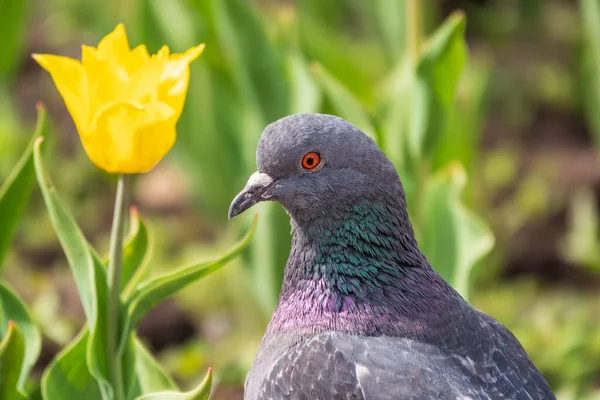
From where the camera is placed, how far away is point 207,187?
13.7 feet

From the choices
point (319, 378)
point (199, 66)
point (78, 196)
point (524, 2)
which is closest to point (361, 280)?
point (319, 378)

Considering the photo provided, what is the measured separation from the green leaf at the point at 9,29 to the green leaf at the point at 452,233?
5.53 ft

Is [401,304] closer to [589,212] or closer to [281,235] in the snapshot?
[281,235]

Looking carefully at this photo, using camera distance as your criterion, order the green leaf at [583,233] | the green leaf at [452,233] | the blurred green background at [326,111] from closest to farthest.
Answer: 1. the green leaf at [452,233]
2. the blurred green background at [326,111]
3. the green leaf at [583,233]

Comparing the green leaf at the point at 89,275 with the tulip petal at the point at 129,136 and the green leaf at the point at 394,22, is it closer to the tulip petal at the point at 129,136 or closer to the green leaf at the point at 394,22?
the tulip petal at the point at 129,136

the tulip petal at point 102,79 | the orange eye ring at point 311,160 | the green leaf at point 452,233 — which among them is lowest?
the tulip petal at point 102,79

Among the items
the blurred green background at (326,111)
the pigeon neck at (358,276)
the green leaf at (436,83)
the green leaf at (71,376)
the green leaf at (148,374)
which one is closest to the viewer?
the pigeon neck at (358,276)

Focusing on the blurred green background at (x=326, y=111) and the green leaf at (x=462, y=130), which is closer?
the blurred green background at (x=326, y=111)

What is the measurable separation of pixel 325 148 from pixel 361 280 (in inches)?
12.3

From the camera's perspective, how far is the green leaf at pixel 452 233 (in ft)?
9.05

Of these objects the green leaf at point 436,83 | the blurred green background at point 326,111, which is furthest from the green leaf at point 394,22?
the green leaf at point 436,83

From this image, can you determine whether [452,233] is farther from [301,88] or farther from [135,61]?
[135,61]

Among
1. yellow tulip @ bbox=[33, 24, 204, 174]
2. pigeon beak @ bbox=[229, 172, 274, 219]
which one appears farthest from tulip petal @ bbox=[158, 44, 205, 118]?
pigeon beak @ bbox=[229, 172, 274, 219]

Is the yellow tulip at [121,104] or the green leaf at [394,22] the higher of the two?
the green leaf at [394,22]
